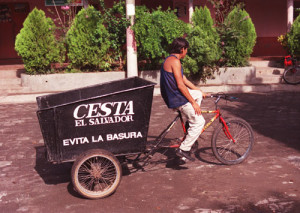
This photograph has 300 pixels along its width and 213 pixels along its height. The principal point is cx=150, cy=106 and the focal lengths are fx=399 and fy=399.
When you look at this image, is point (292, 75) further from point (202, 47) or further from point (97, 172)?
point (97, 172)

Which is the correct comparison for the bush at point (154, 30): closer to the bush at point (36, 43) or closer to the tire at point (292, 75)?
the bush at point (36, 43)

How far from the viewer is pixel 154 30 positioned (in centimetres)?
1188

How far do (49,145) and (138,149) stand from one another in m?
1.04

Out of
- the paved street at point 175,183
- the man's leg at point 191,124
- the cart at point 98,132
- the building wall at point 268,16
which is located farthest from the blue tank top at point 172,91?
the building wall at point 268,16

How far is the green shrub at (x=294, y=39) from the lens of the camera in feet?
45.2

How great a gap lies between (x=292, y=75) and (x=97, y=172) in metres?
9.62

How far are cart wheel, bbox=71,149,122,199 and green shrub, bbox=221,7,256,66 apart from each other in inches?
350

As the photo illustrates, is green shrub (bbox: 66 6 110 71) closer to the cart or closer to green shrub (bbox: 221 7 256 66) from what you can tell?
green shrub (bbox: 221 7 256 66)

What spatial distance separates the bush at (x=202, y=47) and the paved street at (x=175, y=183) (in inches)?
190

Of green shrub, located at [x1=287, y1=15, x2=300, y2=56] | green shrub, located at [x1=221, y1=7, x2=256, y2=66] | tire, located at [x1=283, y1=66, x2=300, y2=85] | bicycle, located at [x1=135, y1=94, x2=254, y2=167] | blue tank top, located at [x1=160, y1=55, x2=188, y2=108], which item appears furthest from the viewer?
green shrub, located at [x1=287, y1=15, x2=300, y2=56]

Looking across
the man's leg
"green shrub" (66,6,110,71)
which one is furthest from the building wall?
the man's leg

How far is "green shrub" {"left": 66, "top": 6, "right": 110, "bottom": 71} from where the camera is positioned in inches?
474

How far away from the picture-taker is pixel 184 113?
5.20m

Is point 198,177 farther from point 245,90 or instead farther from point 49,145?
point 245,90
